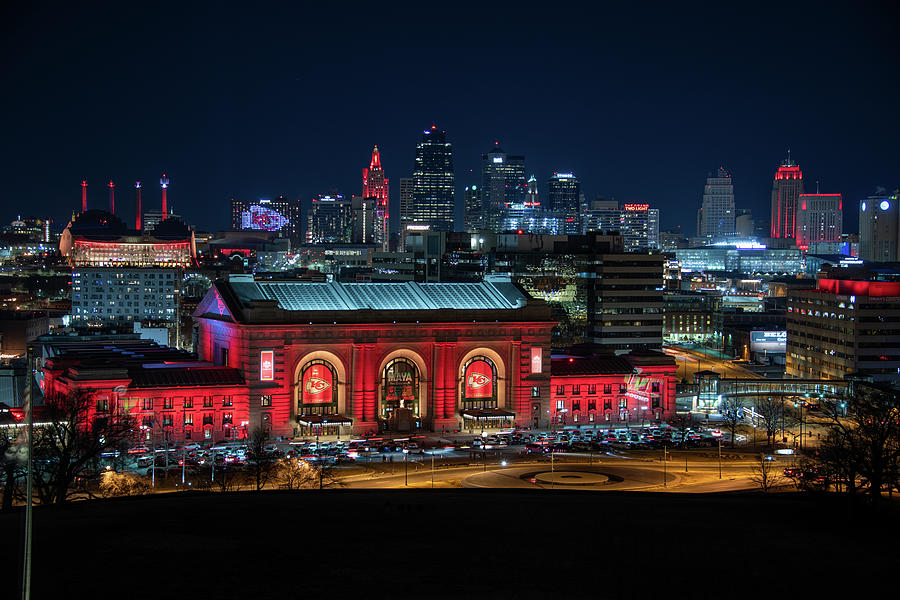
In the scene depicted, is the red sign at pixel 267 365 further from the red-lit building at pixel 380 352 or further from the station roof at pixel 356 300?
the station roof at pixel 356 300

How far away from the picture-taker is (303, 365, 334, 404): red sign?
372ft

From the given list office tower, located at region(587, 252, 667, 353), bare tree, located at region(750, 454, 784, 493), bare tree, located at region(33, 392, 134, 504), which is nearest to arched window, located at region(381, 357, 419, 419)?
bare tree, located at region(33, 392, 134, 504)

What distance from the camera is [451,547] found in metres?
50.8

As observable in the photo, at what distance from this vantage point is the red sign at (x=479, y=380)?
120m

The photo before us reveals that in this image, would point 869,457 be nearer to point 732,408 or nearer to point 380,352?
point 380,352

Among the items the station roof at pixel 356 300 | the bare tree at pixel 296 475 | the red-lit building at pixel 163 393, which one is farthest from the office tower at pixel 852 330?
the bare tree at pixel 296 475

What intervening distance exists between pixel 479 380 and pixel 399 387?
9.62m

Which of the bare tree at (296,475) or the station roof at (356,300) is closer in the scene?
the bare tree at (296,475)

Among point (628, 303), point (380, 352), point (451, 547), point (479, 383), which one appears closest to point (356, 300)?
point (380, 352)

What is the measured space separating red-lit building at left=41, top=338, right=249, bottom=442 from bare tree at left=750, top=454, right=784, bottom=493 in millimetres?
50345

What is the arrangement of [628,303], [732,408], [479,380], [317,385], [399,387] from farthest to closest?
[628,303] < [732,408] < [479,380] < [399,387] < [317,385]

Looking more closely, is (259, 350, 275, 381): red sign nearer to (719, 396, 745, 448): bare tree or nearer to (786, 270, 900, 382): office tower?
(719, 396, 745, 448): bare tree

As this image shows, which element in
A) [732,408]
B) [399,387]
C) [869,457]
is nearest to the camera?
[869,457]

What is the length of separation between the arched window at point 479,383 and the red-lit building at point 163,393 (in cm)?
2484
